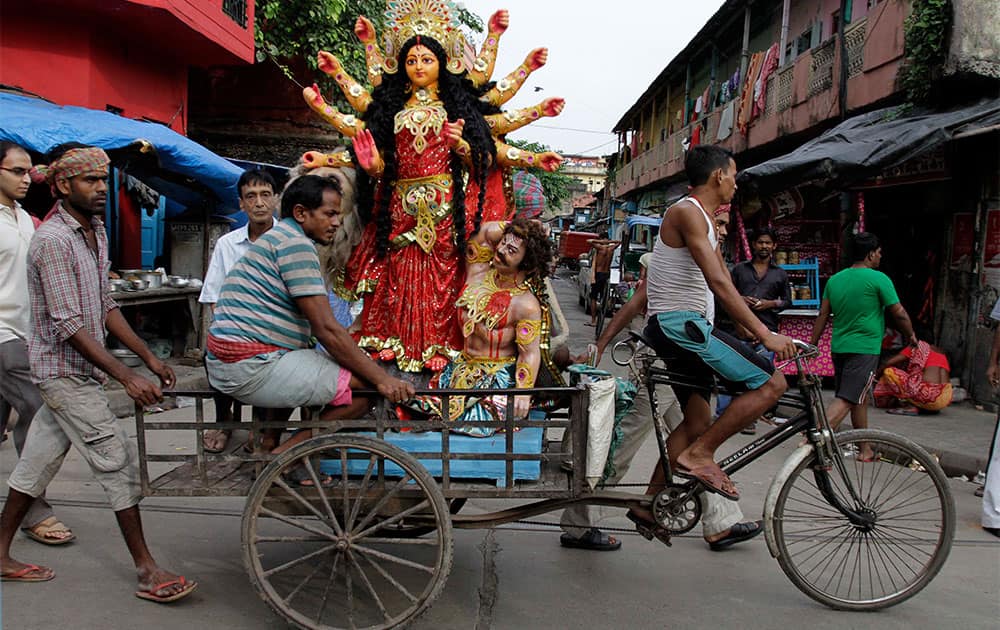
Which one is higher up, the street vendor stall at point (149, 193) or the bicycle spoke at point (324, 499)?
the street vendor stall at point (149, 193)

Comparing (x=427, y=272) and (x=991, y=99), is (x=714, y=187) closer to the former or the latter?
(x=427, y=272)

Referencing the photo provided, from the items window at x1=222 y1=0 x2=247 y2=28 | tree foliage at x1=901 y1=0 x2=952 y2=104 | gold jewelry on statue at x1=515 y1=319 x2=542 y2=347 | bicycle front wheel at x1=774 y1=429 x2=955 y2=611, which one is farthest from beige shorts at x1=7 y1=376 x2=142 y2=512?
window at x1=222 y1=0 x2=247 y2=28

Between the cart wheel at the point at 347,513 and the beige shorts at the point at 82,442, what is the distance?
24.1 inches

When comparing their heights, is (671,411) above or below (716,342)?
below

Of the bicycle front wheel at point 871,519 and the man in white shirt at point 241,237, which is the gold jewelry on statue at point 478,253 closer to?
the man in white shirt at point 241,237

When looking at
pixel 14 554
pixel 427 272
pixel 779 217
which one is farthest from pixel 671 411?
pixel 779 217

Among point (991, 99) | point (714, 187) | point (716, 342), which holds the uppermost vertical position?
point (991, 99)

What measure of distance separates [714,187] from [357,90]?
6.32ft

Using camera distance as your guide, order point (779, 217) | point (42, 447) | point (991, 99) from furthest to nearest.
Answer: point (779, 217) < point (991, 99) < point (42, 447)

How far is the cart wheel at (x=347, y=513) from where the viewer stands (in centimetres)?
265

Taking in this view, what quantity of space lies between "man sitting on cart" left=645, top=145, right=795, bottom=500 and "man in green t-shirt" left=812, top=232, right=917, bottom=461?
221cm

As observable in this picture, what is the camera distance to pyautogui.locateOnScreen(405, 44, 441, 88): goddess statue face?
12.5 feet

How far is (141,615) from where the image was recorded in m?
2.91

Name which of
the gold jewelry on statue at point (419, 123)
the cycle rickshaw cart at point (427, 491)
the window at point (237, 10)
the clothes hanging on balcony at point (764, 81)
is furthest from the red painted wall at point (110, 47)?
the clothes hanging on balcony at point (764, 81)
